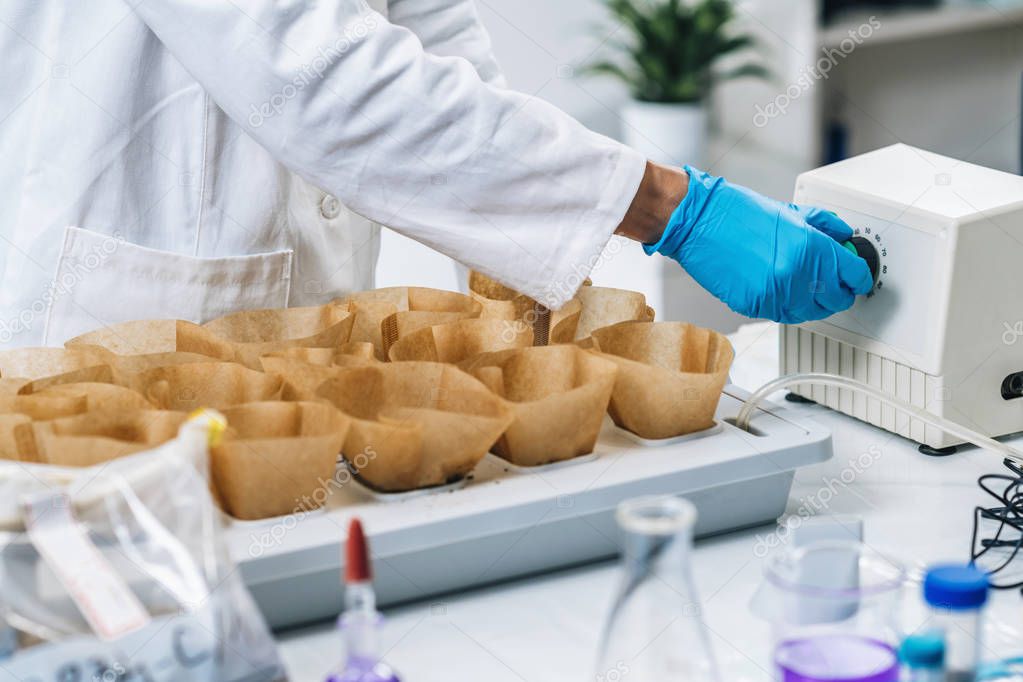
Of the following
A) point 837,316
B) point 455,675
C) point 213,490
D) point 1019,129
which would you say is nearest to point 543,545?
point 455,675

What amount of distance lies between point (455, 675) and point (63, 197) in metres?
0.69

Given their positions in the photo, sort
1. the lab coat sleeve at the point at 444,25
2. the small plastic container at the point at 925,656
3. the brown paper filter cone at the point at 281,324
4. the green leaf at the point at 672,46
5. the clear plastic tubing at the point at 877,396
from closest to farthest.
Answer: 1. the small plastic container at the point at 925,656
2. the clear plastic tubing at the point at 877,396
3. the brown paper filter cone at the point at 281,324
4. the lab coat sleeve at the point at 444,25
5. the green leaf at the point at 672,46

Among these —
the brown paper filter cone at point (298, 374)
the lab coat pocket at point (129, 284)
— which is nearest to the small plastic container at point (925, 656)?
the brown paper filter cone at point (298, 374)

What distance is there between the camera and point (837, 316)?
124 centimetres

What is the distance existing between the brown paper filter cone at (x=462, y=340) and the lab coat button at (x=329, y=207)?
31cm

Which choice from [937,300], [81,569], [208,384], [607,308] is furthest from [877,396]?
[81,569]

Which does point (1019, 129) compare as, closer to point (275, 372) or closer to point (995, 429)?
point (995, 429)

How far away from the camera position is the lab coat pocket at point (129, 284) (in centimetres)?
121

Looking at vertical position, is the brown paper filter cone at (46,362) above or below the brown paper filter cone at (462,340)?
below

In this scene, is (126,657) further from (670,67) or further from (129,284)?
(670,67)

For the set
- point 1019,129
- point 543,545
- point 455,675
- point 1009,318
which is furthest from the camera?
→ point 1019,129

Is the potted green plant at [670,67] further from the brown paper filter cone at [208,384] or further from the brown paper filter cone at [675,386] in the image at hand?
the brown paper filter cone at [208,384]

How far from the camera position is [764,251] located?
1188mm

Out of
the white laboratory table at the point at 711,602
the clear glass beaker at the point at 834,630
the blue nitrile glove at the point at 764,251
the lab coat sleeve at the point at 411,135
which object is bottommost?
the white laboratory table at the point at 711,602
